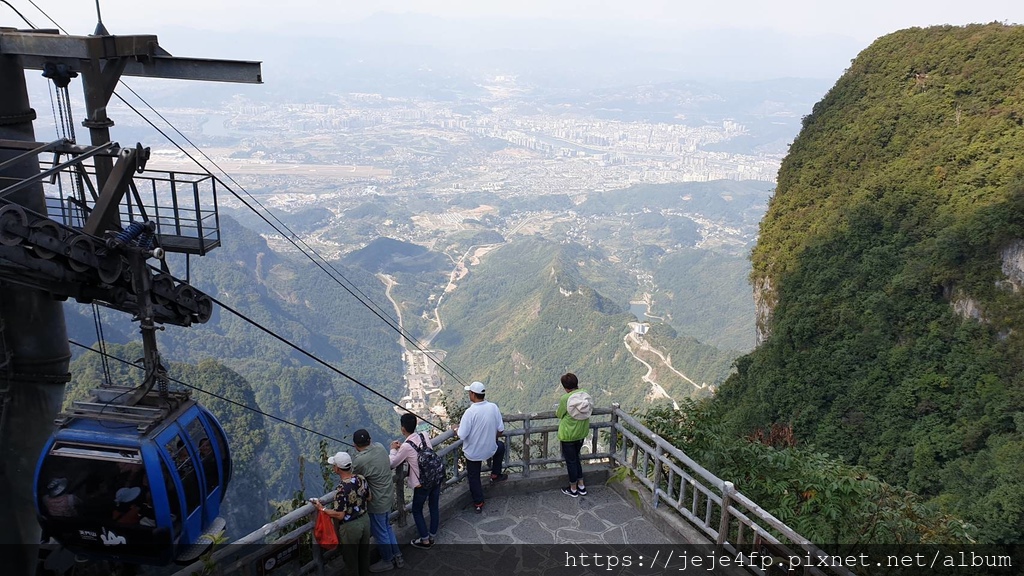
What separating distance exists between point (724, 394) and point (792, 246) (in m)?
7.57

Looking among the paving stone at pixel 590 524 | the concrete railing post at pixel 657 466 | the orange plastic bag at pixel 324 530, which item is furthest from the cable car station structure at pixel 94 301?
the concrete railing post at pixel 657 466

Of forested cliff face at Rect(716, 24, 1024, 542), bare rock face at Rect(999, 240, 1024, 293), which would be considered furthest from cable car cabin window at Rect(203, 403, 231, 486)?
bare rock face at Rect(999, 240, 1024, 293)

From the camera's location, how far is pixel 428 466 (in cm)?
623

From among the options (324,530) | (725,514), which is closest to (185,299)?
(324,530)

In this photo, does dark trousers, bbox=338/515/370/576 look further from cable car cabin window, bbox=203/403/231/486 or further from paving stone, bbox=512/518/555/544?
paving stone, bbox=512/518/555/544

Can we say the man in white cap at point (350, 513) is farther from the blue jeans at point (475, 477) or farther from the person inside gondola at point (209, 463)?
the blue jeans at point (475, 477)

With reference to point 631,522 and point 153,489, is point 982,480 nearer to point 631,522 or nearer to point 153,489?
point 631,522

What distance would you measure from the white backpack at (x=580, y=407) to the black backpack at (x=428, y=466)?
1.45 meters

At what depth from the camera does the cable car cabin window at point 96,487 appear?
5082mm

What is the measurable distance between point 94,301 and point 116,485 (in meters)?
2.81

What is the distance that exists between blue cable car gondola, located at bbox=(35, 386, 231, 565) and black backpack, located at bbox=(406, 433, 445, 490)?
1895 millimetres

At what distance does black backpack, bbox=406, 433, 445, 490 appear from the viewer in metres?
6.20

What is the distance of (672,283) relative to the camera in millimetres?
138625

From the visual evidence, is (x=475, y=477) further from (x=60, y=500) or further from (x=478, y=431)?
(x=60, y=500)
